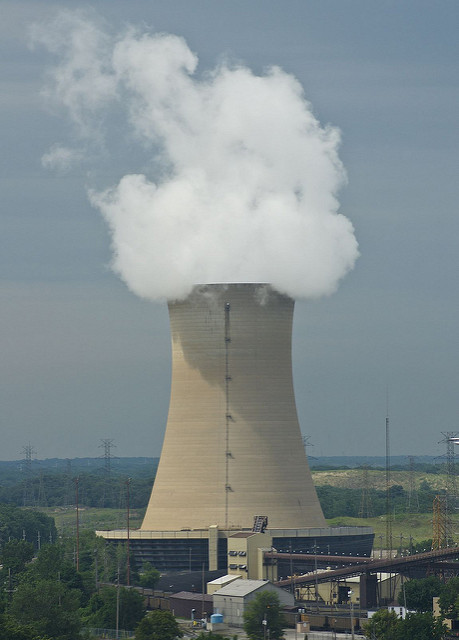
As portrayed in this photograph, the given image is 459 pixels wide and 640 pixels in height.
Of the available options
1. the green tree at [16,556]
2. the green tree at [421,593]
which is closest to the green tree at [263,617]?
the green tree at [421,593]

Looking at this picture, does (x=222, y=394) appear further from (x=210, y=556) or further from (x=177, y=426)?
(x=210, y=556)

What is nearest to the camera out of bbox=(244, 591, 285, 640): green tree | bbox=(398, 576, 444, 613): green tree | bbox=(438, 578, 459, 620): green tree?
bbox=(244, 591, 285, 640): green tree

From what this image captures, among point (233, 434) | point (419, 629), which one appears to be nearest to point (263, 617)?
point (419, 629)

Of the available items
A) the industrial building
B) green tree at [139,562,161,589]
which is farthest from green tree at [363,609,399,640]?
green tree at [139,562,161,589]

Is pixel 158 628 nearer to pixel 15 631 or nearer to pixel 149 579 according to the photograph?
pixel 15 631

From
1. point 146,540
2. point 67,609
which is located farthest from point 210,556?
point 67,609

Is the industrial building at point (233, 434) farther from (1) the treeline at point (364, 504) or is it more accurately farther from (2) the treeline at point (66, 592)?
(1) the treeline at point (364, 504)

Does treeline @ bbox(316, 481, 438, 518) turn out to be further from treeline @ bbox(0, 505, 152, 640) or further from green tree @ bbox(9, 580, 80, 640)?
green tree @ bbox(9, 580, 80, 640)
